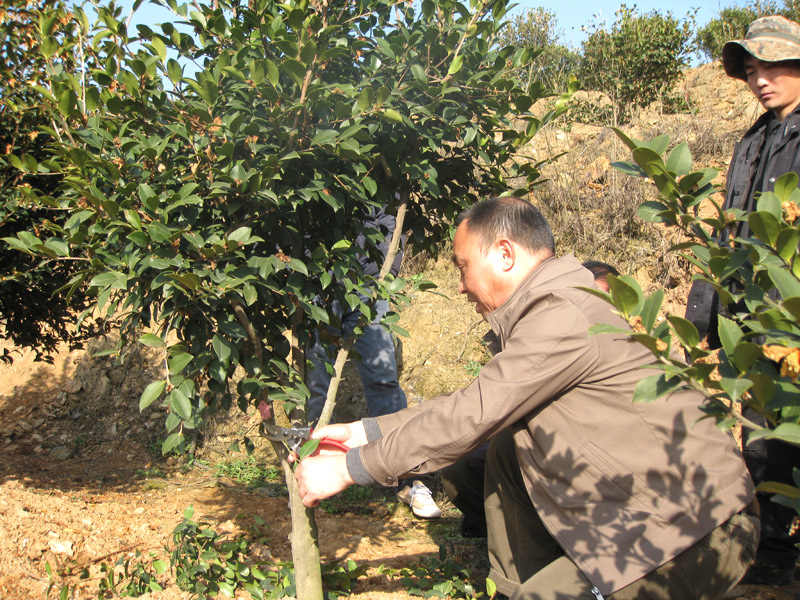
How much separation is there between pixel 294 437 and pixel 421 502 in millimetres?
1524

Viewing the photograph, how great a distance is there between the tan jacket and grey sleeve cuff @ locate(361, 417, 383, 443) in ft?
1.12

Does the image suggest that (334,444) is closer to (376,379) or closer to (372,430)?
(372,430)

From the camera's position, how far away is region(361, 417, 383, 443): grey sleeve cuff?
7.64 ft

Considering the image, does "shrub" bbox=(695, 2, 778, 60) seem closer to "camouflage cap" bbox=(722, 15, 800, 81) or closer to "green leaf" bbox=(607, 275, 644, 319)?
"camouflage cap" bbox=(722, 15, 800, 81)

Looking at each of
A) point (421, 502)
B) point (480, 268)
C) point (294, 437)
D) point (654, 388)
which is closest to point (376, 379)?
point (421, 502)

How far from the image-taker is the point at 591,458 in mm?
1926

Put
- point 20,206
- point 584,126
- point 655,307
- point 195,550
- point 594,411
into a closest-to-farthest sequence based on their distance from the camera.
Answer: point 655,307 → point 594,411 → point 195,550 → point 20,206 → point 584,126

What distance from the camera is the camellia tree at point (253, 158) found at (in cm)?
183

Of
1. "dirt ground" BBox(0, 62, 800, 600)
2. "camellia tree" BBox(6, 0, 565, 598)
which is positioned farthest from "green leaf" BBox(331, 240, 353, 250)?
"dirt ground" BBox(0, 62, 800, 600)

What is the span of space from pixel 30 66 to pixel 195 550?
7.81 feet

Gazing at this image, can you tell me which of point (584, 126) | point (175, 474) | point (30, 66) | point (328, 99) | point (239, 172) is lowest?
point (175, 474)

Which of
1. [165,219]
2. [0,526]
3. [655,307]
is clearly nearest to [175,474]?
[0,526]

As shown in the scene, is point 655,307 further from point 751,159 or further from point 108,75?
point 751,159

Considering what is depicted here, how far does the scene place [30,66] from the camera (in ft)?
10.1
